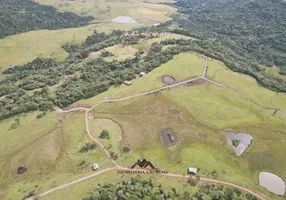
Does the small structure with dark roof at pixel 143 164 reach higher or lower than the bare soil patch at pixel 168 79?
higher

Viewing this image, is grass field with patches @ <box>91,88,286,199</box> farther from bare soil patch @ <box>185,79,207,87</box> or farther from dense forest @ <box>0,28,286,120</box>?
dense forest @ <box>0,28,286,120</box>

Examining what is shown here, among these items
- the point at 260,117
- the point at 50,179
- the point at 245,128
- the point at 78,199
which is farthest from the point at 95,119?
the point at 260,117

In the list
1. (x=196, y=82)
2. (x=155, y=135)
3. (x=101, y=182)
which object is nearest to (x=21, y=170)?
(x=101, y=182)

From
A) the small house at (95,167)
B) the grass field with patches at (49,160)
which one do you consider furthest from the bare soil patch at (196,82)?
the small house at (95,167)

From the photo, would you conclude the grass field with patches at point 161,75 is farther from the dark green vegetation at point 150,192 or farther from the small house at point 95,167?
the dark green vegetation at point 150,192

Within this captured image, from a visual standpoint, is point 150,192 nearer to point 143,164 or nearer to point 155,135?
point 143,164

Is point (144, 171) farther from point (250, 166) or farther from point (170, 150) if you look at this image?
point (250, 166)
